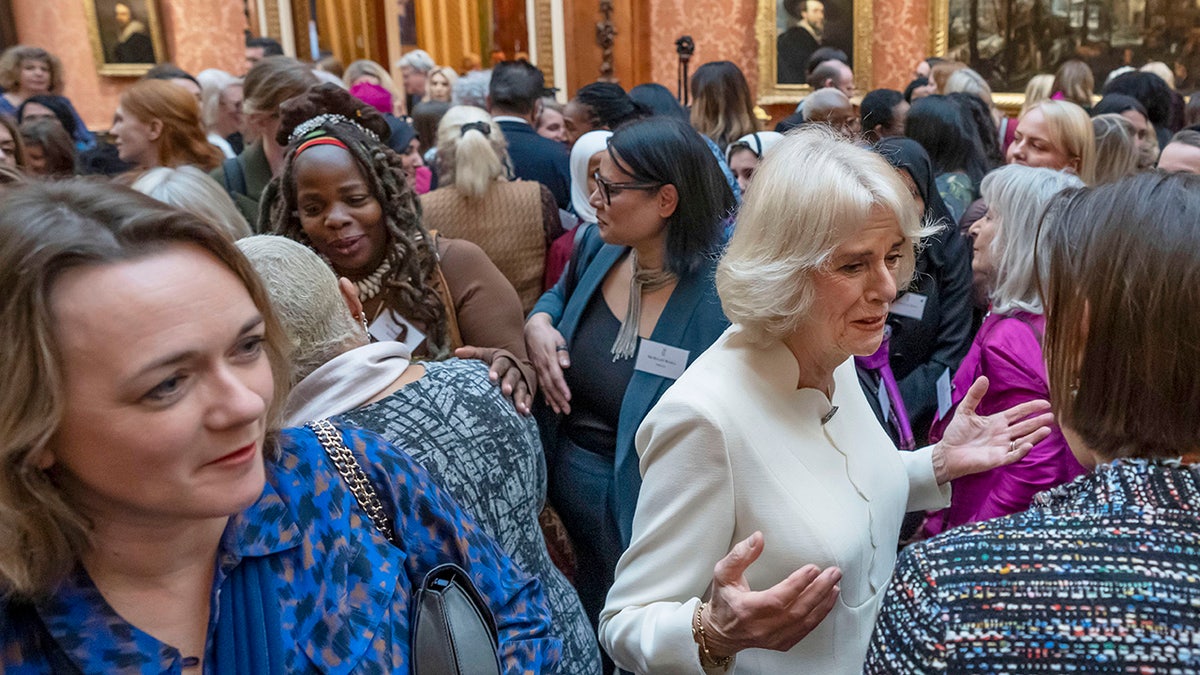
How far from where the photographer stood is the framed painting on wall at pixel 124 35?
967cm

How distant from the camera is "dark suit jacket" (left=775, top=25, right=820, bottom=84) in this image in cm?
1134

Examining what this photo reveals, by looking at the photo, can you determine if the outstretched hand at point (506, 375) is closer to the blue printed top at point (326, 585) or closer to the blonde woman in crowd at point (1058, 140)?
the blue printed top at point (326, 585)

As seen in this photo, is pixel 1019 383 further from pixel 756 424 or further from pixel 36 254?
pixel 36 254

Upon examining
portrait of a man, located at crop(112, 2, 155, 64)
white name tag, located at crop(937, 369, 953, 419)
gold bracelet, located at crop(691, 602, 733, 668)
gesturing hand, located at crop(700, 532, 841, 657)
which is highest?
portrait of a man, located at crop(112, 2, 155, 64)

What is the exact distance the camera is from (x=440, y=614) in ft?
4.45

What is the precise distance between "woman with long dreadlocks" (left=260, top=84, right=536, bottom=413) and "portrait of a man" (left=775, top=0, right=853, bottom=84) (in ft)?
30.7

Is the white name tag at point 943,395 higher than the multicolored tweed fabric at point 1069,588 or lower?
lower

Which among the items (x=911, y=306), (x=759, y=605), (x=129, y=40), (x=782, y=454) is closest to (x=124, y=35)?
(x=129, y=40)

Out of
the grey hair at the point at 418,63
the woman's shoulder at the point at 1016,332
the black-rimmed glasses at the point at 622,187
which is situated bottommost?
the woman's shoulder at the point at 1016,332

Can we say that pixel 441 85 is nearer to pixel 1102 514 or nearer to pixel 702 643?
pixel 702 643

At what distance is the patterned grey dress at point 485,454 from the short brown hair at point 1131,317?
3.23 ft

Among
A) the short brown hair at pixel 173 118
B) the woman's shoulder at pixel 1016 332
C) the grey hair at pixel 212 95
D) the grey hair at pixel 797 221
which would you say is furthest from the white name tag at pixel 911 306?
the grey hair at pixel 212 95

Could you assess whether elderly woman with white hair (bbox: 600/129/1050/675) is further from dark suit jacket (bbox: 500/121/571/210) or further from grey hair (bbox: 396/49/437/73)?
Answer: grey hair (bbox: 396/49/437/73)

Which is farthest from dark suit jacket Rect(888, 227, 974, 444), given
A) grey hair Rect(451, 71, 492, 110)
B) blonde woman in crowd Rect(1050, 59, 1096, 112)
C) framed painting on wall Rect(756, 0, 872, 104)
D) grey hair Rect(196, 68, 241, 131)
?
framed painting on wall Rect(756, 0, 872, 104)
